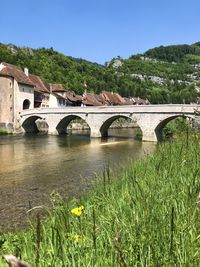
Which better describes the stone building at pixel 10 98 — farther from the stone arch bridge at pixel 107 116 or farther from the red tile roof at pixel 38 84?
the red tile roof at pixel 38 84

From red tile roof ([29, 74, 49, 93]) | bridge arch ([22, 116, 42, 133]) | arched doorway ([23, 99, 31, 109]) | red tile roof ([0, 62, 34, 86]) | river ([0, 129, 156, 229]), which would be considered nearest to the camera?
river ([0, 129, 156, 229])

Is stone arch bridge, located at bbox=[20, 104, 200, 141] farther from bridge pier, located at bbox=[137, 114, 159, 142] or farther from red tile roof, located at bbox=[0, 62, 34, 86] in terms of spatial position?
red tile roof, located at bbox=[0, 62, 34, 86]

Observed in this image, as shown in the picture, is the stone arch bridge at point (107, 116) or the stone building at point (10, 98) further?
the stone building at point (10, 98)

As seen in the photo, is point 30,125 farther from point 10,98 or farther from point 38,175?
point 38,175

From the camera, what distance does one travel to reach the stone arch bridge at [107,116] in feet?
152

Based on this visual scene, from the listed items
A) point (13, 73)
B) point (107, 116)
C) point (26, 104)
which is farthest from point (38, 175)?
point (26, 104)

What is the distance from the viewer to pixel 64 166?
24.7 meters

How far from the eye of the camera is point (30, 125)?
Result: 63438 mm

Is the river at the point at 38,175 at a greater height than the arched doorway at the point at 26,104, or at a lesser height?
lesser

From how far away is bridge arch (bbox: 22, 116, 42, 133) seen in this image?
61.6 metres

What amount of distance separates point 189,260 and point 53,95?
7663 centimetres

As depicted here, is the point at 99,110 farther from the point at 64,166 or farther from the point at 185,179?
the point at 185,179

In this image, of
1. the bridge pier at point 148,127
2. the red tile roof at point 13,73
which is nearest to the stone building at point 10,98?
the red tile roof at point 13,73

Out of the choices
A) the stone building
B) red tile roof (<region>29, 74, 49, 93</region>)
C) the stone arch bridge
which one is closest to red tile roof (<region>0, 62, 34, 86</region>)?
the stone building
